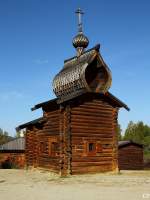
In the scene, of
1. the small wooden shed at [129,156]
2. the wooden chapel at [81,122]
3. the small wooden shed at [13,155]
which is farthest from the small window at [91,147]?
the small wooden shed at [129,156]

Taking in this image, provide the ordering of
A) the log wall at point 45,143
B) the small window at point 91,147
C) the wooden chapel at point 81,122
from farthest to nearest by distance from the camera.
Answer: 1. the log wall at point 45,143
2. the small window at point 91,147
3. the wooden chapel at point 81,122

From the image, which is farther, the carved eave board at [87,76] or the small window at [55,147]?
the carved eave board at [87,76]

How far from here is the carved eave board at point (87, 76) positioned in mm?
24266

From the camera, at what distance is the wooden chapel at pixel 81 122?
75.8ft

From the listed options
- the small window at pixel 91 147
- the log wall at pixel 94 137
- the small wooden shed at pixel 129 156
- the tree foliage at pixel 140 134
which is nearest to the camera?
the log wall at pixel 94 137

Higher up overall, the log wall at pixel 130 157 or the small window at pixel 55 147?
the small window at pixel 55 147

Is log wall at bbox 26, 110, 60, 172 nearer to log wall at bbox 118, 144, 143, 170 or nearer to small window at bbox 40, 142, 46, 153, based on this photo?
small window at bbox 40, 142, 46, 153

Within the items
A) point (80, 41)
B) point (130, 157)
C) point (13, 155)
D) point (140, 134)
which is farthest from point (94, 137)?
point (140, 134)

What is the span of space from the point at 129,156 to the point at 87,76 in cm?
1840

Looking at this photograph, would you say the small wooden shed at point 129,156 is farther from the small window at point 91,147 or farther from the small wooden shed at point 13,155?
the small window at point 91,147

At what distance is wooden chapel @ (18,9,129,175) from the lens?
23094 millimetres

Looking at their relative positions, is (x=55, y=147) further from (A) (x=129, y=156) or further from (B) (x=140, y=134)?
(B) (x=140, y=134)

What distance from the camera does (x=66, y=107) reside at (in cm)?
2312

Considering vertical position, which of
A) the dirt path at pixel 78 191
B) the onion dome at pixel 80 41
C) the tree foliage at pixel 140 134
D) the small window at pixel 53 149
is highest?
the onion dome at pixel 80 41
